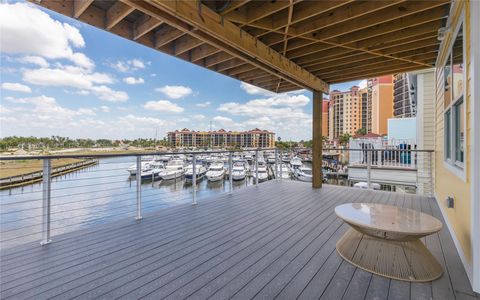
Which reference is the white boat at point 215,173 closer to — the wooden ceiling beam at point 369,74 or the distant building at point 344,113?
the wooden ceiling beam at point 369,74

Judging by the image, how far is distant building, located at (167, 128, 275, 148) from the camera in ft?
50.7

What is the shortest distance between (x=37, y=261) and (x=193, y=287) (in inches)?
55.1

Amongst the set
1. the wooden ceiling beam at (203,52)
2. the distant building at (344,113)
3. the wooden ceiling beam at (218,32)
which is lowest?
the wooden ceiling beam at (218,32)

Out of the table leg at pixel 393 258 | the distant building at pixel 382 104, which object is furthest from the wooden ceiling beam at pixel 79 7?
the distant building at pixel 382 104

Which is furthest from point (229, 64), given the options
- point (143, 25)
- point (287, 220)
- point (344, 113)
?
point (344, 113)

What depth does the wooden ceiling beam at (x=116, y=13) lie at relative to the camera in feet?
7.63

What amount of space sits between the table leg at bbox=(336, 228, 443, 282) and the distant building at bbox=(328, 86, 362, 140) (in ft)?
146

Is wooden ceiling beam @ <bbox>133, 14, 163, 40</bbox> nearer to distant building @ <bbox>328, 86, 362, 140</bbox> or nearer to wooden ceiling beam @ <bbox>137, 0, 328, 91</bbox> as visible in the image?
wooden ceiling beam @ <bbox>137, 0, 328, 91</bbox>

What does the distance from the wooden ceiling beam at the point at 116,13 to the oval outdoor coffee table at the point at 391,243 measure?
2962 millimetres

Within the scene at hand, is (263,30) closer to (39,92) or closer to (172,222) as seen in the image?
(172,222)

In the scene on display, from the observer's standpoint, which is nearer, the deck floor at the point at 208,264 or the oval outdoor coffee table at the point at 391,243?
the deck floor at the point at 208,264

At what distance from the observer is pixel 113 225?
8.84ft

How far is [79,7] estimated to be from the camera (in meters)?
2.23

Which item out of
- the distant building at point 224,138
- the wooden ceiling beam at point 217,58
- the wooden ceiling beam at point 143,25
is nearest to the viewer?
the wooden ceiling beam at point 143,25
